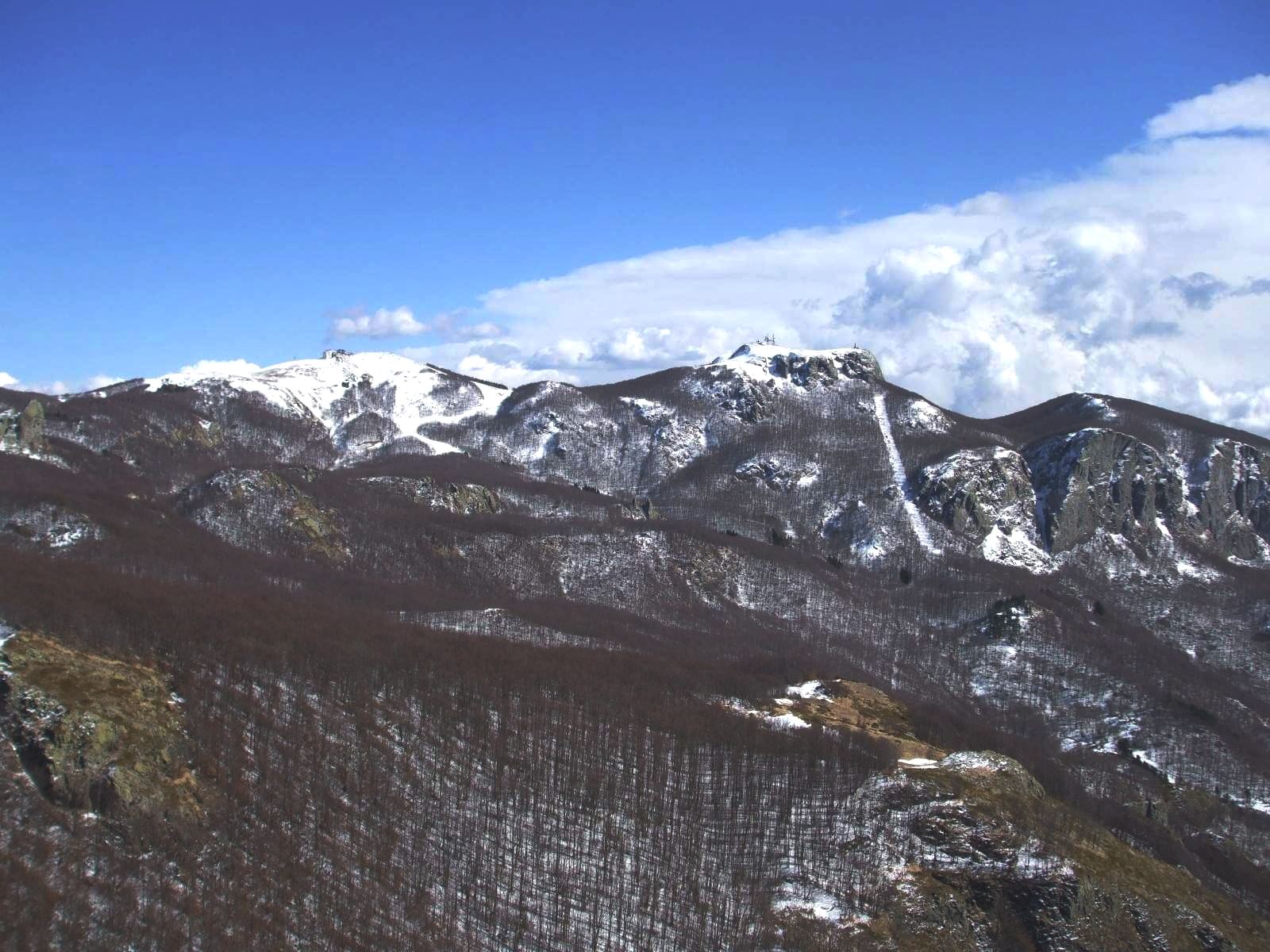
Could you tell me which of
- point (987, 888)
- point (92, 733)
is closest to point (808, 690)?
point (987, 888)

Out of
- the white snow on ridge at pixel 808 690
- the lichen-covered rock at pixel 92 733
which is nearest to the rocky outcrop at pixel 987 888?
the white snow on ridge at pixel 808 690

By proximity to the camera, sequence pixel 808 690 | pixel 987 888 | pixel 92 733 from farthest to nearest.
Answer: pixel 808 690, pixel 987 888, pixel 92 733

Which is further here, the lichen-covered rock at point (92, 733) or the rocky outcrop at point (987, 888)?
the rocky outcrop at point (987, 888)

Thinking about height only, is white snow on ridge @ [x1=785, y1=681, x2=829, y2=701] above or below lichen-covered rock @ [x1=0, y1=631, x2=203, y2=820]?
below

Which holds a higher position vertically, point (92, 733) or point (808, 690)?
point (92, 733)

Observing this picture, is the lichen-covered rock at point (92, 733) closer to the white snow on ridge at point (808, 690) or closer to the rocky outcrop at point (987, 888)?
the rocky outcrop at point (987, 888)

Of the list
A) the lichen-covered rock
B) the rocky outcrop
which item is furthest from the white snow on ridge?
the lichen-covered rock

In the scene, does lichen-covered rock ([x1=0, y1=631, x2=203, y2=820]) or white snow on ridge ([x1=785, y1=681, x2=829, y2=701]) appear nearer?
lichen-covered rock ([x1=0, y1=631, x2=203, y2=820])

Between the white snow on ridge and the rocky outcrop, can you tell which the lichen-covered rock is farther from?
the white snow on ridge

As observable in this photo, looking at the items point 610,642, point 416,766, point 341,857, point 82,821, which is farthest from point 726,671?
point 82,821

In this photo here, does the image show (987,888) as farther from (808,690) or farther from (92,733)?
(92,733)
